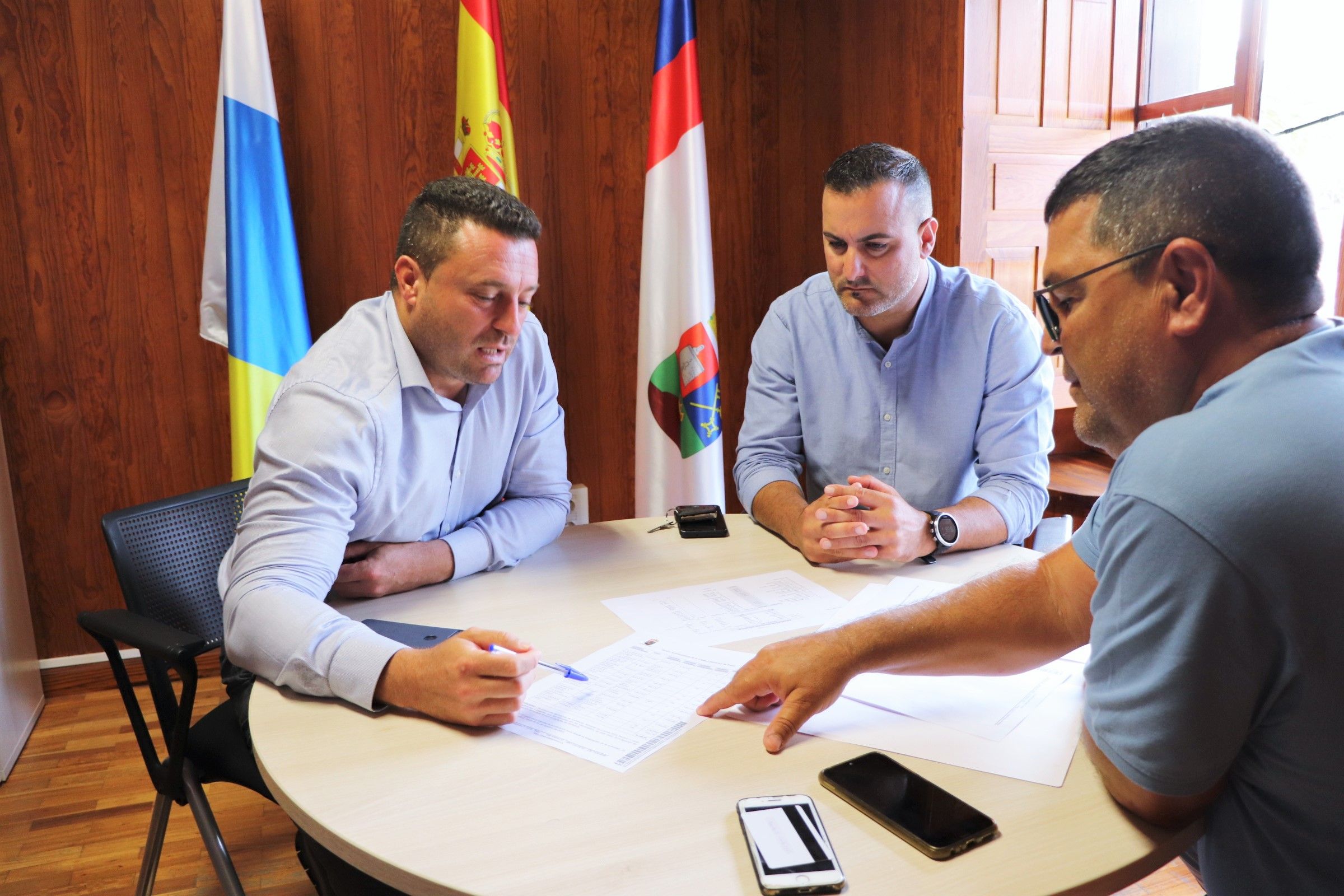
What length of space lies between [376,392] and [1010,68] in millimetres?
2298

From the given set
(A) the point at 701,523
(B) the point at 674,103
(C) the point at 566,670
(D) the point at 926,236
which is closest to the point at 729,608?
(C) the point at 566,670

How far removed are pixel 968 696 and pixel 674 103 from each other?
244 cm

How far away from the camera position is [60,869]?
2078 millimetres

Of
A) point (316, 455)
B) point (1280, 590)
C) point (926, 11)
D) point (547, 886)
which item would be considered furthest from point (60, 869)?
point (926, 11)

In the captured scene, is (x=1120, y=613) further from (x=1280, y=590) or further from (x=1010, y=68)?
(x=1010, y=68)

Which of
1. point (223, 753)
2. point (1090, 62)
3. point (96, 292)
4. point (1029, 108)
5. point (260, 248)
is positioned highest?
point (1090, 62)

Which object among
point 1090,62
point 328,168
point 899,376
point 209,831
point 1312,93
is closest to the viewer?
point 209,831

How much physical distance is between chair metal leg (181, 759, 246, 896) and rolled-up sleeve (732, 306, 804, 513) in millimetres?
1219

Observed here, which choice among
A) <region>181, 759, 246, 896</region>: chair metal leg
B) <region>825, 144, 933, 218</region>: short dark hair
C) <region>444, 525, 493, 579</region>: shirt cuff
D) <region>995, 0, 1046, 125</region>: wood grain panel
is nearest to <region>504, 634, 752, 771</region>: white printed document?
<region>444, 525, 493, 579</region>: shirt cuff

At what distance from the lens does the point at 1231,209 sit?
Answer: 0.86 metres

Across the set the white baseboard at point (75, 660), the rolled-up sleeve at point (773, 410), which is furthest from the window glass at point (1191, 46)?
the white baseboard at point (75, 660)

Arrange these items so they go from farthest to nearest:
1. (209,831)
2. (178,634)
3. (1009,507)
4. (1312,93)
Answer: (1312,93) < (1009,507) < (209,831) < (178,634)

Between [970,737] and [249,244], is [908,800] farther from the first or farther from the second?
[249,244]

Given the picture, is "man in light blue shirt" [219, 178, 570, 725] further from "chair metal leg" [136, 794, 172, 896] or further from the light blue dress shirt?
"chair metal leg" [136, 794, 172, 896]
